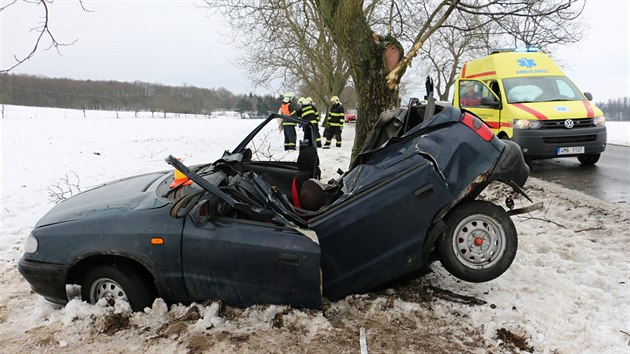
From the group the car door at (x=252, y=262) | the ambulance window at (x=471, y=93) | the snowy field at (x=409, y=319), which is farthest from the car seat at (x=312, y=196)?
the ambulance window at (x=471, y=93)

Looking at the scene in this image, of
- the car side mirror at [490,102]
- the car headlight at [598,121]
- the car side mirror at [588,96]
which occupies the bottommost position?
the car headlight at [598,121]

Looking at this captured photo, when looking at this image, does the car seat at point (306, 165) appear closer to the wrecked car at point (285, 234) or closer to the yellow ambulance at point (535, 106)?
the wrecked car at point (285, 234)

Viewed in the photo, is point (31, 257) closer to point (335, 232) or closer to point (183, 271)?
point (183, 271)

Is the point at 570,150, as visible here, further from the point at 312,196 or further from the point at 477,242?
the point at 312,196

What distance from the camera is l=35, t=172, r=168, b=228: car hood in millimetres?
3092

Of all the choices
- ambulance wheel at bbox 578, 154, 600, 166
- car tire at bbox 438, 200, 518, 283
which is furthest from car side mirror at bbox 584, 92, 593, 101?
car tire at bbox 438, 200, 518, 283

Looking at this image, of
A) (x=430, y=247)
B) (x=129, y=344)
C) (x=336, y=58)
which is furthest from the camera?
(x=336, y=58)

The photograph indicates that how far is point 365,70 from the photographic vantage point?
674 centimetres

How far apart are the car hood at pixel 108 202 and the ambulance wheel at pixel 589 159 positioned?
882 cm

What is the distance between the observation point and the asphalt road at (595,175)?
632 cm

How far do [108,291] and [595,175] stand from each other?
27.5 feet

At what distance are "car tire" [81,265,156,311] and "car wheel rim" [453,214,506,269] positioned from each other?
240 centimetres

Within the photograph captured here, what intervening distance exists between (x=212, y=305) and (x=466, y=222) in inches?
80.5

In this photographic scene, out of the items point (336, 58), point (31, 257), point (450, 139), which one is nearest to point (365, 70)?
point (450, 139)
